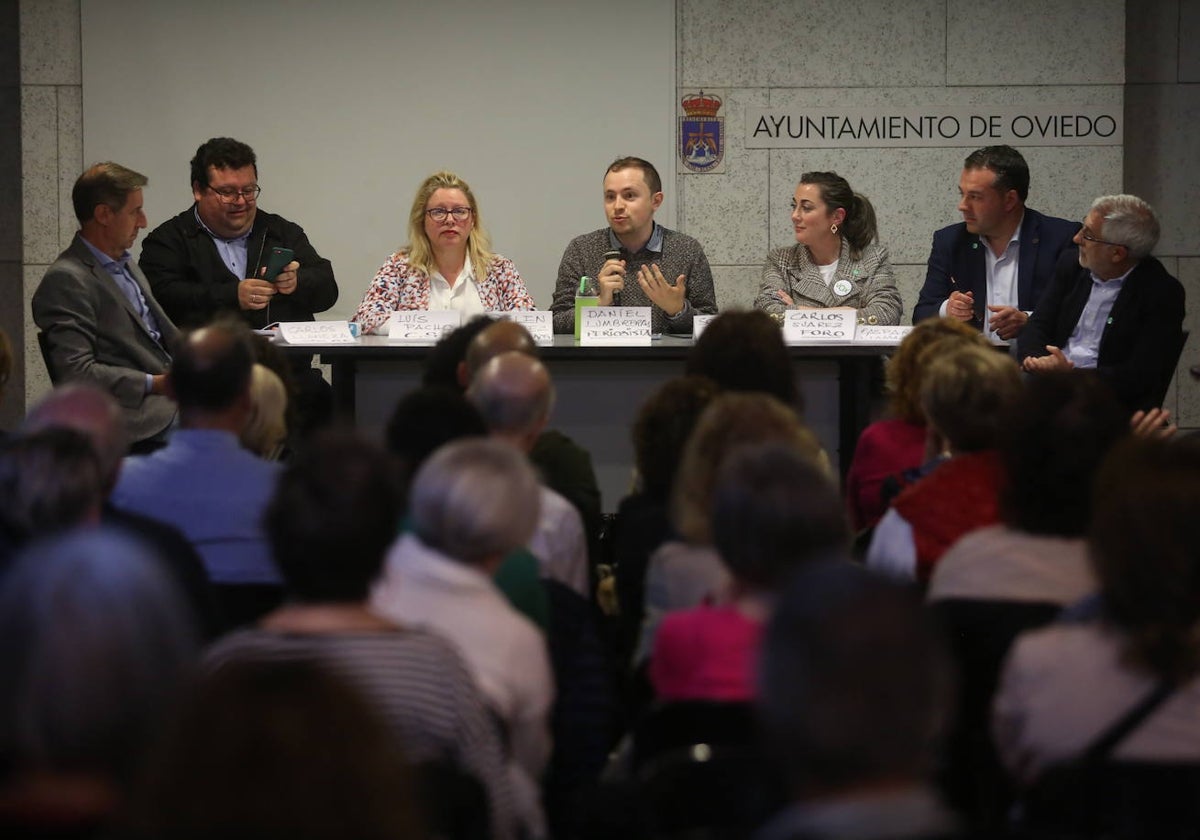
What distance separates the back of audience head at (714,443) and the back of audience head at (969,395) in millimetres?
420

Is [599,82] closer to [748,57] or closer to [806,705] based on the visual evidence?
[748,57]

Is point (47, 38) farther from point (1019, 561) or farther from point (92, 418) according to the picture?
point (1019, 561)

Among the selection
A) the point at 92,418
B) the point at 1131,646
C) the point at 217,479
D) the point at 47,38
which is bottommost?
the point at 1131,646

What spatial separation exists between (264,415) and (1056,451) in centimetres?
177

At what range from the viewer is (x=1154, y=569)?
1808 mm

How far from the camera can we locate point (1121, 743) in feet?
5.95

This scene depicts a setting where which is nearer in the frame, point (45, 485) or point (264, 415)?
point (45, 485)

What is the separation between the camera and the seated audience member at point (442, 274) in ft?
19.6

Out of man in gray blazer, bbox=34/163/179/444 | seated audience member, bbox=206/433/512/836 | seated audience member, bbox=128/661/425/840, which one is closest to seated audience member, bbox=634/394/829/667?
seated audience member, bbox=206/433/512/836

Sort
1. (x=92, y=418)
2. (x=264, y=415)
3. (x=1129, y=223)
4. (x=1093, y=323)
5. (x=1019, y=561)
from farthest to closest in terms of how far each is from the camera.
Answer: (x=1093, y=323) → (x=1129, y=223) → (x=264, y=415) → (x=92, y=418) → (x=1019, y=561)

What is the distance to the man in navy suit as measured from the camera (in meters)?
6.01

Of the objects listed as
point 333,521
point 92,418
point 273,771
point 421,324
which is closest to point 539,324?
point 421,324

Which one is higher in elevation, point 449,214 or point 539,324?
point 449,214

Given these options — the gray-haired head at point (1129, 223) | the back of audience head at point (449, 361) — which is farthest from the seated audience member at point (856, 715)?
the gray-haired head at point (1129, 223)
